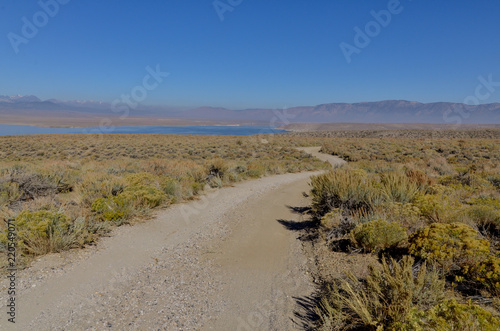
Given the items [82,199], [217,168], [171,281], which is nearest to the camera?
[171,281]

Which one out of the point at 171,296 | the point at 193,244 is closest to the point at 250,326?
the point at 171,296

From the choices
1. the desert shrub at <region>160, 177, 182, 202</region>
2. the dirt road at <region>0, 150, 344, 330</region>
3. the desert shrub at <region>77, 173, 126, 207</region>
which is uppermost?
the desert shrub at <region>77, 173, 126, 207</region>

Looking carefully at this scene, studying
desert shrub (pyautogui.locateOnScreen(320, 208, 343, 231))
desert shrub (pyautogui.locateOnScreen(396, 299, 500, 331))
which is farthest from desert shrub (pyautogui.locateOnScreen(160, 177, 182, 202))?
desert shrub (pyautogui.locateOnScreen(396, 299, 500, 331))

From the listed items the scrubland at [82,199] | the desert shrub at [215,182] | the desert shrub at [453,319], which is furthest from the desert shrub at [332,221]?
the desert shrub at [215,182]

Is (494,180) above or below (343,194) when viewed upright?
below

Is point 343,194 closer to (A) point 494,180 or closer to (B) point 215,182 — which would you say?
(B) point 215,182

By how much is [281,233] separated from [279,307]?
2.81 metres

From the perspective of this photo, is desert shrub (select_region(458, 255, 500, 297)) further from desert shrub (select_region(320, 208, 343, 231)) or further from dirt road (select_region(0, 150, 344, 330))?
desert shrub (select_region(320, 208, 343, 231))

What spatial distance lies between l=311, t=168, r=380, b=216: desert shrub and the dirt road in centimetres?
132

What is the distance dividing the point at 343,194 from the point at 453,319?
4165mm

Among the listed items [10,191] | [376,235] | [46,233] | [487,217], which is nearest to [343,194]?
[376,235]

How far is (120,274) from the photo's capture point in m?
4.37

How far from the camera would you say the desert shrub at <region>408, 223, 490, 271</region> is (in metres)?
3.49

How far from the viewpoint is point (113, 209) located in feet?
21.5
